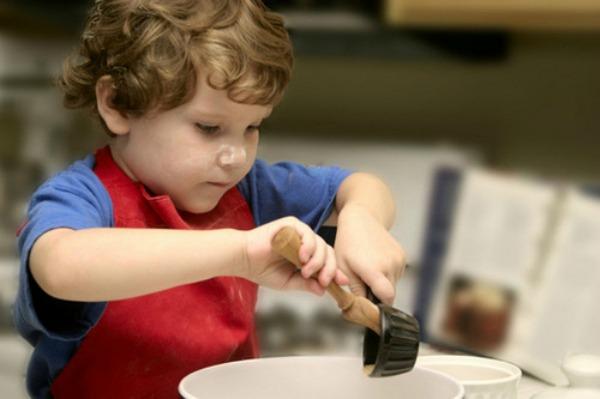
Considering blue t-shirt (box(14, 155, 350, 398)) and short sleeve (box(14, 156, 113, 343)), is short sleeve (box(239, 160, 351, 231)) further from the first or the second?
short sleeve (box(14, 156, 113, 343))

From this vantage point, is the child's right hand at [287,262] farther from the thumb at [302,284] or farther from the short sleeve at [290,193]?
the short sleeve at [290,193]

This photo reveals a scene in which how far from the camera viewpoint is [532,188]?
63.4 inches

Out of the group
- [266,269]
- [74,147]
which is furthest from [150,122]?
[74,147]

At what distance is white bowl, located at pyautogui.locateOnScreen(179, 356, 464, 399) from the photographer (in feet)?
2.05

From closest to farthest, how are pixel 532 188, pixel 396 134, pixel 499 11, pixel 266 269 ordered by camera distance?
pixel 266 269 < pixel 499 11 < pixel 532 188 < pixel 396 134

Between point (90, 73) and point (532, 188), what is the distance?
989mm

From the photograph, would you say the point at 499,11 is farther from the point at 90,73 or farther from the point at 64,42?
the point at 64,42

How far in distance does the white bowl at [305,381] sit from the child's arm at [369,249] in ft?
0.17

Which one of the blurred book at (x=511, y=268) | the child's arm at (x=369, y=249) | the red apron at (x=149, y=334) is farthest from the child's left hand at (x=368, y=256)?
the blurred book at (x=511, y=268)

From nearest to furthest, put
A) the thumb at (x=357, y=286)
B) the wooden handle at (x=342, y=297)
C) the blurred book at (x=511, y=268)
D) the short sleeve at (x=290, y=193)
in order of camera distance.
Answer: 1. the wooden handle at (x=342, y=297)
2. the thumb at (x=357, y=286)
3. the short sleeve at (x=290, y=193)
4. the blurred book at (x=511, y=268)

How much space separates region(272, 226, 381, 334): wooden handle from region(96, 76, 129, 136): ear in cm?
21

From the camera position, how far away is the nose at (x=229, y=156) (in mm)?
719

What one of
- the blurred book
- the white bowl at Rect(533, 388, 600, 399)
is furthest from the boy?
the blurred book

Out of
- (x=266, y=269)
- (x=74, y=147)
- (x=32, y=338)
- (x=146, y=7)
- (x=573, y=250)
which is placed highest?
(x=146, y=7)
